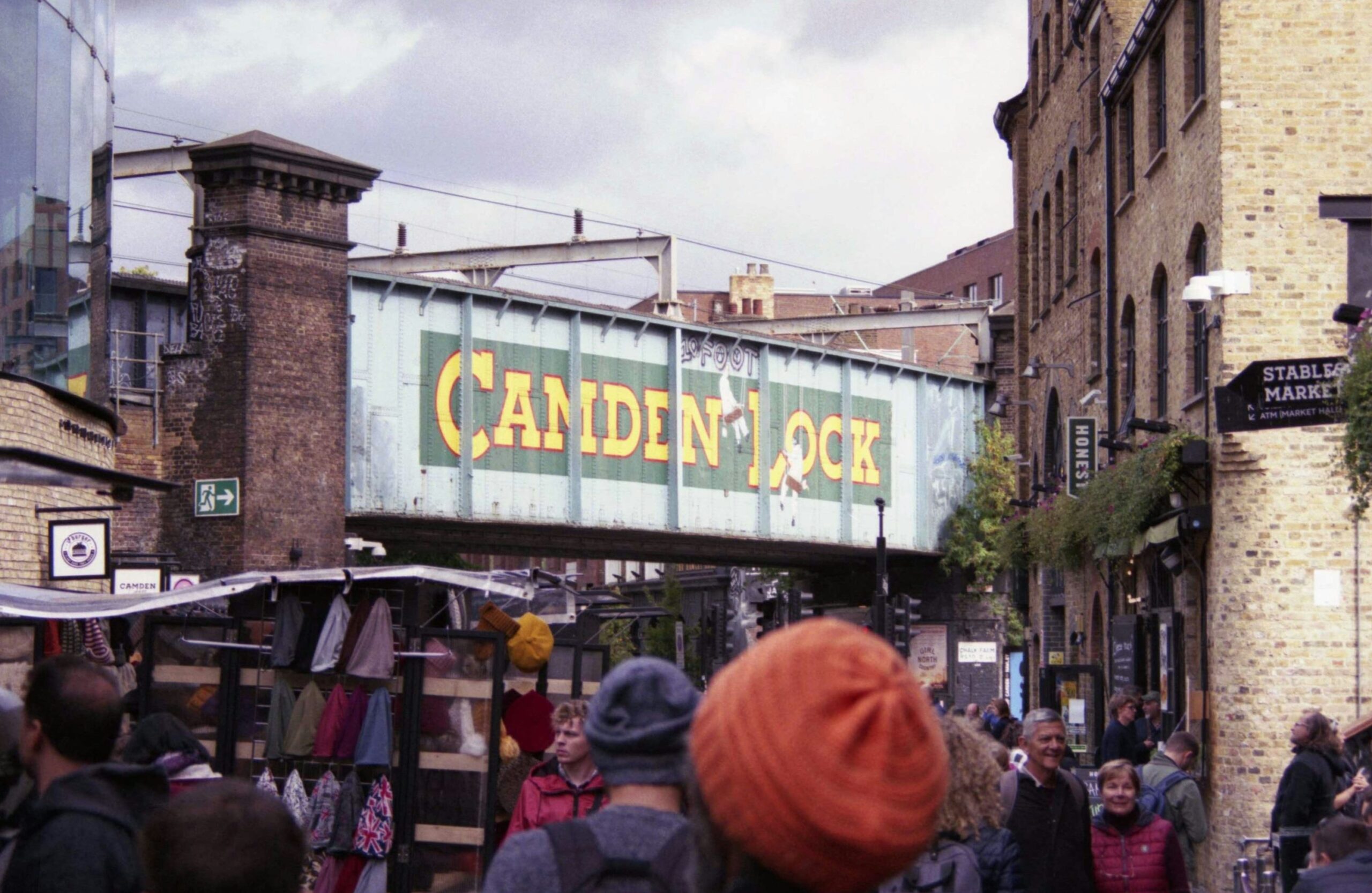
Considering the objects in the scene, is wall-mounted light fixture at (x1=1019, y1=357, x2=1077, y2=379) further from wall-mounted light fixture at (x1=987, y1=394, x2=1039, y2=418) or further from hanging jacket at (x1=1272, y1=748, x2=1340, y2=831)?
hanging jacket at (x1=1272, y1=748, x2=1340, y2=831)

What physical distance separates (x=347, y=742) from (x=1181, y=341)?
13.3 m

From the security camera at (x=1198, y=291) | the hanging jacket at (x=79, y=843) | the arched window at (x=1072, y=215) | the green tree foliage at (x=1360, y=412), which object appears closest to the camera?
the hanging jacket at (x=79, y=843)

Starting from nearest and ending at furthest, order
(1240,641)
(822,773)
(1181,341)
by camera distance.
→ (822,773), (1240,641), (1181,341)

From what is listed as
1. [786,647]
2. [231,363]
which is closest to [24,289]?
[231,363]

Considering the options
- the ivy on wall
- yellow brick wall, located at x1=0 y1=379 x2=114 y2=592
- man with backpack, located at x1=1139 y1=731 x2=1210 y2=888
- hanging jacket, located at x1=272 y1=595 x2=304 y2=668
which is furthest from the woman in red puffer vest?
the ivy on wall

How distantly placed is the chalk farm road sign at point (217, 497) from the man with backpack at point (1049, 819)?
21.0 meters

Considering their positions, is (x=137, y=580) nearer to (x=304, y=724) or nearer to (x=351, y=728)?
(x=304, y=724)

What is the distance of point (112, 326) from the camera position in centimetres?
3284

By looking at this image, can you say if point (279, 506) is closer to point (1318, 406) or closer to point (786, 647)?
point (1318, 406)

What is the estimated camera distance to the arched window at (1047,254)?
106ft

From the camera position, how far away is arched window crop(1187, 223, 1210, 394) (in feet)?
67.7

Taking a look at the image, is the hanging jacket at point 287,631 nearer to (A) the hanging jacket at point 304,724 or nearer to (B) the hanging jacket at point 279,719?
(B) the hanging jacket at point 279,719

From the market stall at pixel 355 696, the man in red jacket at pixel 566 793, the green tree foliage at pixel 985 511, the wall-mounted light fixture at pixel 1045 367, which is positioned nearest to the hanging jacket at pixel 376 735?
the market stall at pixel 355 696

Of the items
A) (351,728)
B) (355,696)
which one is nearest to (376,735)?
(351,728)
